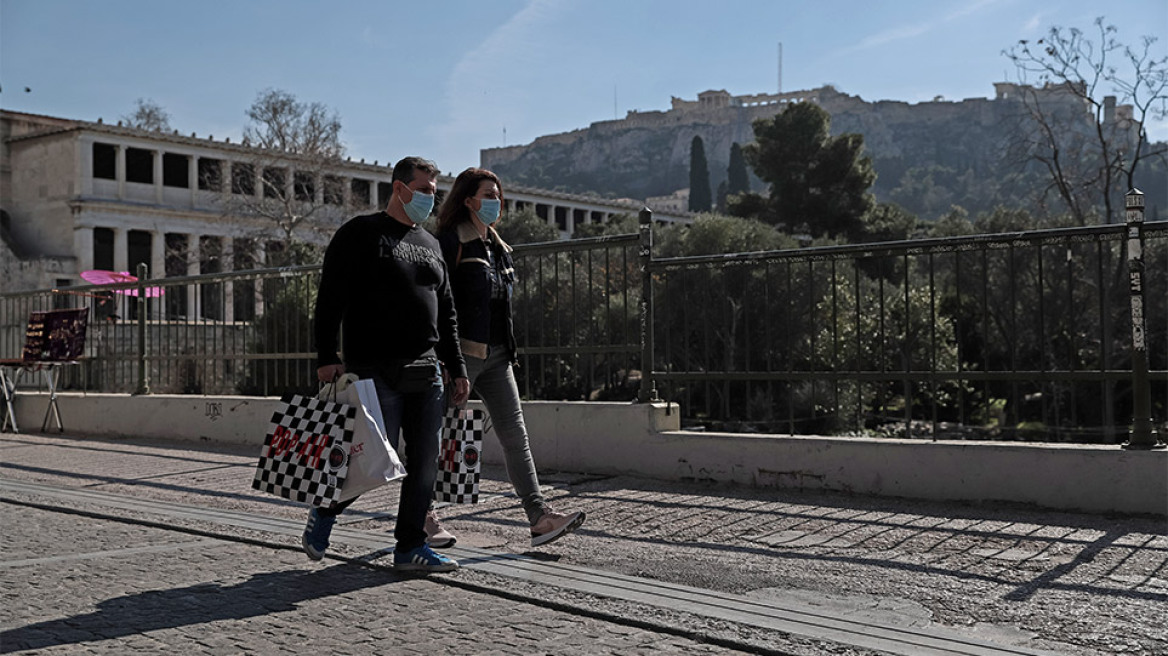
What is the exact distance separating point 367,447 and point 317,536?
633mm

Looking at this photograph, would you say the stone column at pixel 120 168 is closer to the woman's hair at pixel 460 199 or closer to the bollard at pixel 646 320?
the bollard at pixel 646 320

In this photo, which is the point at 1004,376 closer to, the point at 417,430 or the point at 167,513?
the point at 417,430

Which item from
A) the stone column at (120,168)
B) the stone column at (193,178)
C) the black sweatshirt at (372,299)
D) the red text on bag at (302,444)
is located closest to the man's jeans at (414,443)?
the black sweatshirt at (372,299)

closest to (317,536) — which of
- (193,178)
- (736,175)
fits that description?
(193,178)

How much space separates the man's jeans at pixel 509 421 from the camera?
5.89 m

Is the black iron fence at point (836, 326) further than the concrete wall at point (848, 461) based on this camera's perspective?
Yes

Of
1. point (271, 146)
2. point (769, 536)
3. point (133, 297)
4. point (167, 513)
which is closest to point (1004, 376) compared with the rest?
point (769, 536)

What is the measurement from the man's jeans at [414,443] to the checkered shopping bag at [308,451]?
0.67 ft

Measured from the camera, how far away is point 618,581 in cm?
510

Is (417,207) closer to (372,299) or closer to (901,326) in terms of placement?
(372,299)

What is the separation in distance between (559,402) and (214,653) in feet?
17.8

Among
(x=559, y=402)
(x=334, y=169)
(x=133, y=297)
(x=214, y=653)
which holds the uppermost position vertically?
(x=334, y=169)

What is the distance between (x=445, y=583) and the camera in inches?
201

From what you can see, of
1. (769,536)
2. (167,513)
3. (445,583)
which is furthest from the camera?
(167,513)
